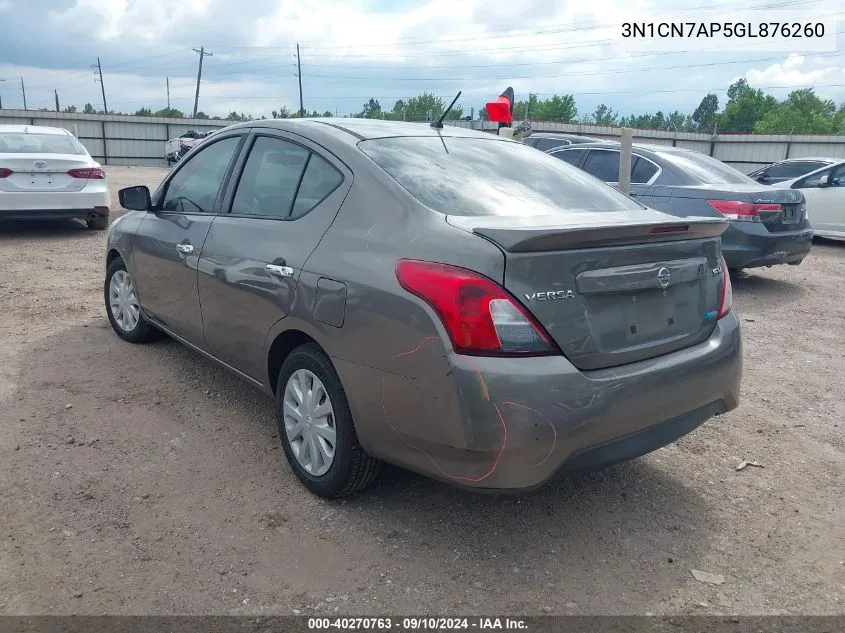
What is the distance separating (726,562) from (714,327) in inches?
38.0

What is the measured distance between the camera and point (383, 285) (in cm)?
266

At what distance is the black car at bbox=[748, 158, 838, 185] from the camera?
1280cm

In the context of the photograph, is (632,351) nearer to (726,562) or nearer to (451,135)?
(726,562)

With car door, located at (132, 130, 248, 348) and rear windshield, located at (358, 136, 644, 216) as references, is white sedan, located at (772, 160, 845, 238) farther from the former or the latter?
car door, located at (132, 130, 248, 348)

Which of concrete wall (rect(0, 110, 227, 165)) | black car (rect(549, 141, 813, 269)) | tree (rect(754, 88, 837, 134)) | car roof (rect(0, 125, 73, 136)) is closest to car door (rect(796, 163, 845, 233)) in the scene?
black car (rect(549, 141, 813, 269))

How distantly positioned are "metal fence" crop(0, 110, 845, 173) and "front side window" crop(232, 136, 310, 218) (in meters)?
24.2

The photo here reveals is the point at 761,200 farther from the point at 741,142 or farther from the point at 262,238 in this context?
the point at 741,142

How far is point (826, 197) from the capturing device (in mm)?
11305

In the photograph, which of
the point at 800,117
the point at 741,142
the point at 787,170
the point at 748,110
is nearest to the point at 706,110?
the point at 748,110

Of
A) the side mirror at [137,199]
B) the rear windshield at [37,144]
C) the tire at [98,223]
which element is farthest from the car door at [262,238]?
the tire at [98,223]

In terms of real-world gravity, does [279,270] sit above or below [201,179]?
below

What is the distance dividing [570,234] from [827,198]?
1070 cm

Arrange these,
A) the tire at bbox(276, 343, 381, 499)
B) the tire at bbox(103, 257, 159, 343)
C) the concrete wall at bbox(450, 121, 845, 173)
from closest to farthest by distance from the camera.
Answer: the tire at bbox(276, 343, 381, 499) → the tire at bbox(103, 257, 159, 343) → the concrete wall at bbox(450, 121, 845, 173)

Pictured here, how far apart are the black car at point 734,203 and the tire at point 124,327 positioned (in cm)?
551
